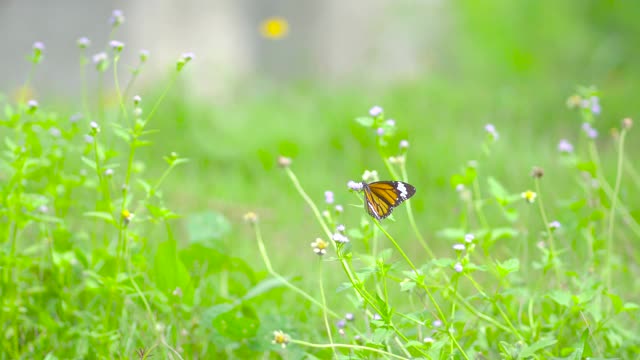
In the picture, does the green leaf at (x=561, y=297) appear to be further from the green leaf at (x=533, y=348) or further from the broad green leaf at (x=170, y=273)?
the broad green leaf at (x=170, y=273)

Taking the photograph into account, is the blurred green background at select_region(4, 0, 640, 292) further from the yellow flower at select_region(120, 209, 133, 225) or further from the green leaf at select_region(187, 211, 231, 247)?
the yellow flower at select_region(120, 209, 133, 225)

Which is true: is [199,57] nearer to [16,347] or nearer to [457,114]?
[457,114]

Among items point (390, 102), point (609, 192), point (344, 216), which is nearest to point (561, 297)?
point (609, 192)

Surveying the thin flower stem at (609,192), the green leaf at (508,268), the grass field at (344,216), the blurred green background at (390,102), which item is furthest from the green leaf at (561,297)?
the blurred green background at (390,102)

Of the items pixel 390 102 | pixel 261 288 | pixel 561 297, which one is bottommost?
pixel 261 288

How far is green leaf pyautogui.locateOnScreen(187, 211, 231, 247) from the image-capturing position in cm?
229

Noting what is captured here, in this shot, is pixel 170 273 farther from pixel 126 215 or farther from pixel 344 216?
pixel 344 216

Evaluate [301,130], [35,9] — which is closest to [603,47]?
[301,130]

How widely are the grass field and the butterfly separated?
2.2 inches

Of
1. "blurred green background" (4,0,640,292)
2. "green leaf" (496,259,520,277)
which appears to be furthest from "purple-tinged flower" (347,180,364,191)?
"blurred green background" (4,0,640,292)

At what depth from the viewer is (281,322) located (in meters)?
2.03

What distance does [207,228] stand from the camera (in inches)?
92.2

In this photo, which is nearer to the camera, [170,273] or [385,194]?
[385,194]

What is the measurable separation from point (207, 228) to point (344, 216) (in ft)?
2.98
